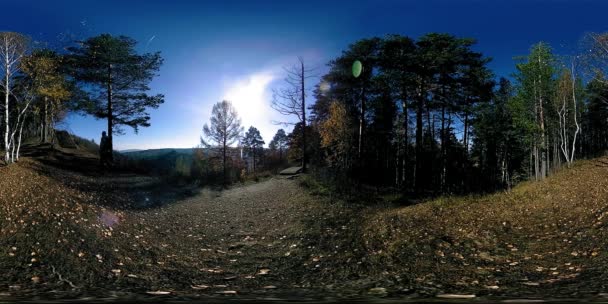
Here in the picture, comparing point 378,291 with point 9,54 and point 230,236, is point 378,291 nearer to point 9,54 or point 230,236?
point 230,236

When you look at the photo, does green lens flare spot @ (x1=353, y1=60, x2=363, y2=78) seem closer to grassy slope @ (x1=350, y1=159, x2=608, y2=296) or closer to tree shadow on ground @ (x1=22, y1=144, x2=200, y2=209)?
tree shadow on ground @ (x1=22, y1=144, x2=200, y2=209)

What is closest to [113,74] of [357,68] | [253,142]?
[357,68]

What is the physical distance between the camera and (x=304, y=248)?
9.88 meters

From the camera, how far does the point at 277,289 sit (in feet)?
20.4

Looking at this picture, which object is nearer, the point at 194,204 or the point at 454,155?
the point at 194,204

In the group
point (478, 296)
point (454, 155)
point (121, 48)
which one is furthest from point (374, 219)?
point (454, 155)

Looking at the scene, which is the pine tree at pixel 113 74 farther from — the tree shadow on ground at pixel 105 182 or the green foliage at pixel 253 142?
the green foliage at pixel 253 142

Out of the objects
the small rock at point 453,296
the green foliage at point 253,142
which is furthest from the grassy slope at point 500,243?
the green foliage at point 253,142

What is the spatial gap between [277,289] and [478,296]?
A: 3.13m

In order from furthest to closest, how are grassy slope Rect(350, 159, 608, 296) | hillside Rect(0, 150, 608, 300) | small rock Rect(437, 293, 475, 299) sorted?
grassy slope Rect(350, 159, 608, 296), hillside Rect(0, 150, 608, 300), small rock Rect(437, 293, 475, 299)

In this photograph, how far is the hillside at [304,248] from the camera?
6141mm

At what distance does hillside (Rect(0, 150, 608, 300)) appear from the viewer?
6.14 m

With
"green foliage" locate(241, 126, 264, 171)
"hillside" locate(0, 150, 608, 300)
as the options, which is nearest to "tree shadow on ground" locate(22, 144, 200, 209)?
"hillside" locate(0, 150, 608, 300)

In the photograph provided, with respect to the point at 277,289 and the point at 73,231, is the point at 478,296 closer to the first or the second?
the point at 277,289
